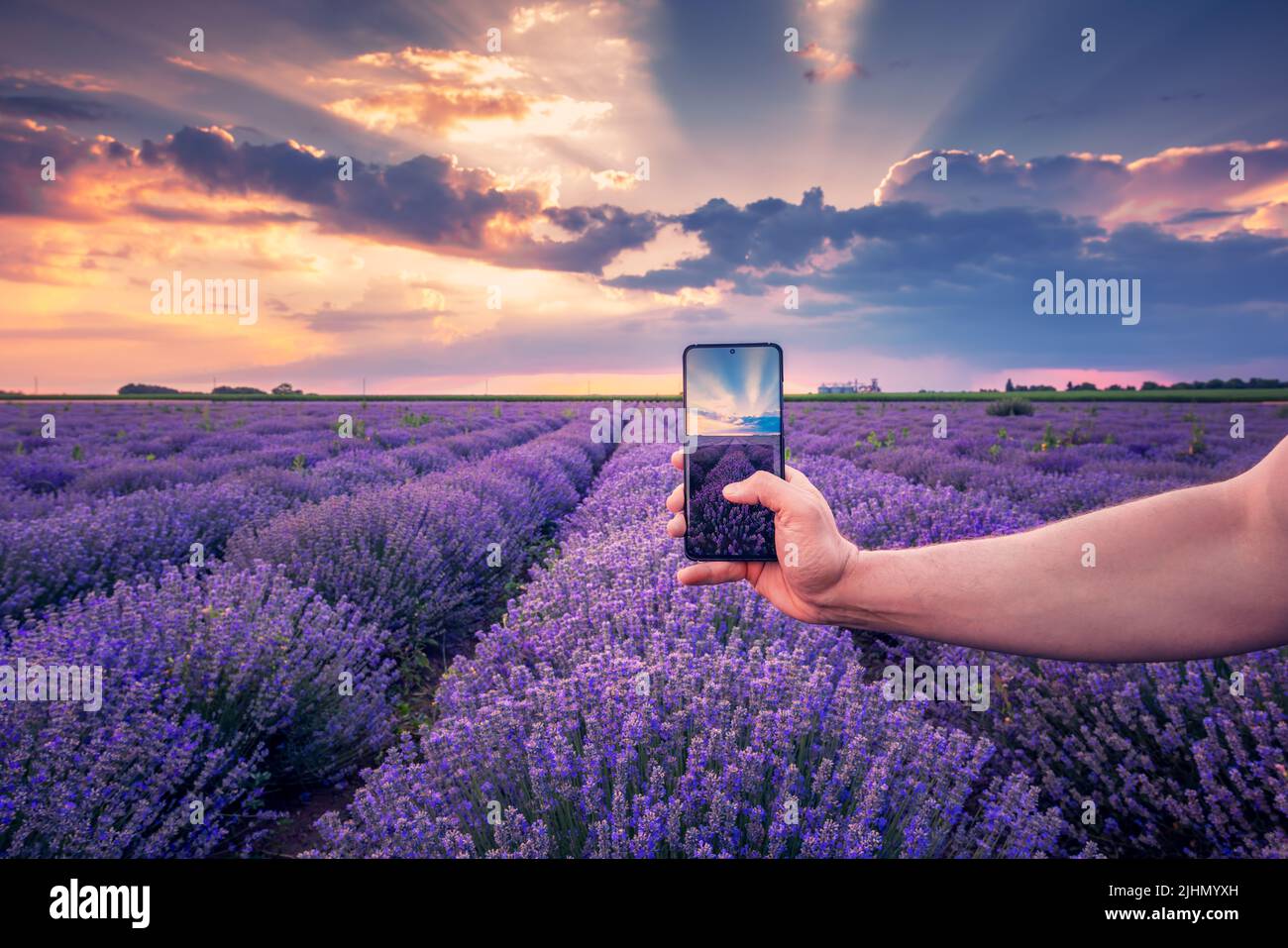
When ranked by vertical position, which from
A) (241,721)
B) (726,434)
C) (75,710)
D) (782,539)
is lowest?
(241,721)

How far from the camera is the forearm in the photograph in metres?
1.09

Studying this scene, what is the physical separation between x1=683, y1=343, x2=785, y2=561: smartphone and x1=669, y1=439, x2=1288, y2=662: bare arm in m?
0.10

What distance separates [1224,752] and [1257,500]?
1.51 m

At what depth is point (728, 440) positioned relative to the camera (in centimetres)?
154

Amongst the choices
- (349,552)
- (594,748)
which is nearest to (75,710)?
(594,748)

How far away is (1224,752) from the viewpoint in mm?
2068

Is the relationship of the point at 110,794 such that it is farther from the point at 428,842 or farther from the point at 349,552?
the point at 349,552

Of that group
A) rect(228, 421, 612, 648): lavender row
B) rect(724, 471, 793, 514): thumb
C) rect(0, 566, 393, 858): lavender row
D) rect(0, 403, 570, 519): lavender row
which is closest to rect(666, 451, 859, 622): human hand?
rect(724, 471, 793, 514): thumb

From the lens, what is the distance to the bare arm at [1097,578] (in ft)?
3.57

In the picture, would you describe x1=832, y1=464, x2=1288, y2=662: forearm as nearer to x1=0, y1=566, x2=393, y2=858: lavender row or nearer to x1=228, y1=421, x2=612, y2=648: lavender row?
x1=0, y1=566, x2=393, y2=858: lavender row

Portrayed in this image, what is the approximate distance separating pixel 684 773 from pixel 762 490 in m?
0.86

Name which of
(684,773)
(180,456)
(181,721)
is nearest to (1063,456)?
(684,773)

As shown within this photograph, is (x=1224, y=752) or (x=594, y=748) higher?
(x=594, y=748)
